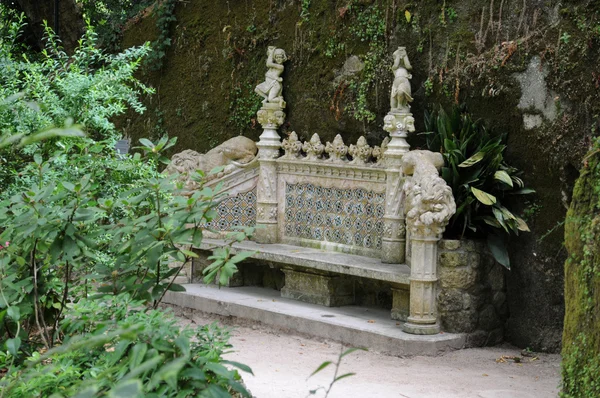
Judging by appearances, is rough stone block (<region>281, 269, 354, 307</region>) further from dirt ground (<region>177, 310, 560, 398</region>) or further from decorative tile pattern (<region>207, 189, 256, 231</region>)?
decorative tile pattern (<region>207, 189, 256, 231</region>)

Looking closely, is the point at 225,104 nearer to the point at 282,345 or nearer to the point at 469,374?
the point at 282,345

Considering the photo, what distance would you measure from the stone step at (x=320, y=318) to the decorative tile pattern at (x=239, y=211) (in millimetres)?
763

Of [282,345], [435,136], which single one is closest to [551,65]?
[435,136]

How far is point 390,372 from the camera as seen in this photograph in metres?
7.58

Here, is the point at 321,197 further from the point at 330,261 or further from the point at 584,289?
the point at 584,289

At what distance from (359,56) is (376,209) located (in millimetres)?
1889

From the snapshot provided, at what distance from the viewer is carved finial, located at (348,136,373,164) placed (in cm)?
963

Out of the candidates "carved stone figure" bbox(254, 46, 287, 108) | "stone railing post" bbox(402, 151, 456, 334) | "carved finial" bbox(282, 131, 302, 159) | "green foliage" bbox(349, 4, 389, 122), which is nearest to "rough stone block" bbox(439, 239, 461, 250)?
"stone railing post" bbox(402, 151, 456, 334)

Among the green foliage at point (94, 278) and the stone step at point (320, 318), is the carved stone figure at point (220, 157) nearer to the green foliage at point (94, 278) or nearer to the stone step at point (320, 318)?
the stone step at point (320, 318)

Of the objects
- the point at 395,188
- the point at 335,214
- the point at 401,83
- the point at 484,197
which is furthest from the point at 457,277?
the point at 401,83

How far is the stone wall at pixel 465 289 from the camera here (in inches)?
327

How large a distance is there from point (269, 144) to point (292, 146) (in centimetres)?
29

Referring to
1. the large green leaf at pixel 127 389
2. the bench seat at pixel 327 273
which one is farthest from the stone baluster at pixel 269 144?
the large green leaf at pixel 127 389

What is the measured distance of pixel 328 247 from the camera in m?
10.0
